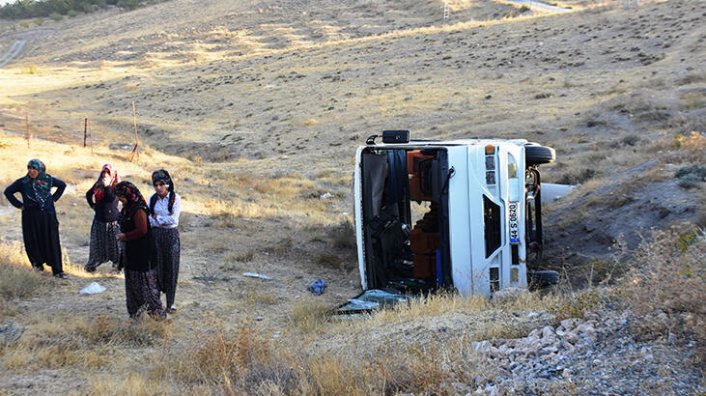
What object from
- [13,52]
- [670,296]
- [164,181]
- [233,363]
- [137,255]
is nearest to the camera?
[670,296]

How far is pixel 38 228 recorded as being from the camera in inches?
365

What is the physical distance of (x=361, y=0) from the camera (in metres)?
72.2

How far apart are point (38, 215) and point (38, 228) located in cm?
18

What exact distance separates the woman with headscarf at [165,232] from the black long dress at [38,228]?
2.26 m

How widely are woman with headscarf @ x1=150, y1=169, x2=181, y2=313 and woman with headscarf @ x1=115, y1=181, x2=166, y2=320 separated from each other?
0.22m

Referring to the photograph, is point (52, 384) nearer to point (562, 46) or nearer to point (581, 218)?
point (581, 218)

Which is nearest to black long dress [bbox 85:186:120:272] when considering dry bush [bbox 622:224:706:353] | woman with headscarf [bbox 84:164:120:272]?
woman with headscarf [bbox 84:164:120:272]

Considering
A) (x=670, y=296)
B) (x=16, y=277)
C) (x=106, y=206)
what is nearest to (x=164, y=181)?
(x=106, y=206)

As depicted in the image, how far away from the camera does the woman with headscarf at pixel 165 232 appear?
7.81 meters

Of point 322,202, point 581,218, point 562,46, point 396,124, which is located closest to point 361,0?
point 562,46

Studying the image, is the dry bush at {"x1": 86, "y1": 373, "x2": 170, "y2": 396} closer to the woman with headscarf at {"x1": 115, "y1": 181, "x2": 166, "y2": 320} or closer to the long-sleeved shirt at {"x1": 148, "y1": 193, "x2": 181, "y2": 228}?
the woman with headscarf at {"x1": 115, "y1": 181, "x2": 166, "y2": 320}

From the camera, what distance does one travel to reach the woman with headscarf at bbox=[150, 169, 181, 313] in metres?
7.81

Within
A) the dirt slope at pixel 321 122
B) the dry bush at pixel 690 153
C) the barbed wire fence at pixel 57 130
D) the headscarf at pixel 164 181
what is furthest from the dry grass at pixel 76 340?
the barbed wire fence at pixel 57 130

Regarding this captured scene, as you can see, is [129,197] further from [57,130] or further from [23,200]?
[57,130]
